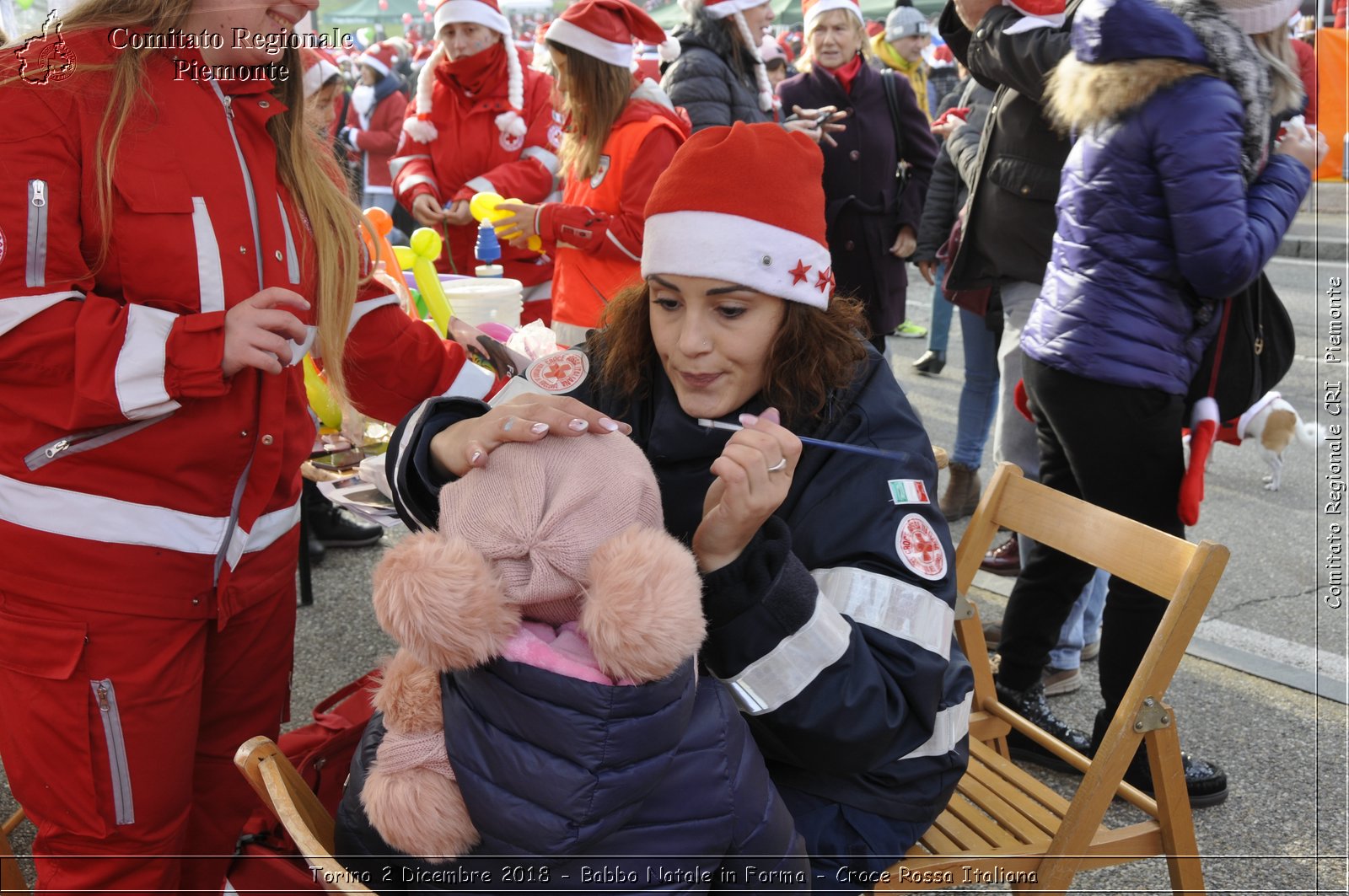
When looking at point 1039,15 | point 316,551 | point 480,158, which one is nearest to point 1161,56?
point 1039,15

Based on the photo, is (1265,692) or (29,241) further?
(1265,692)

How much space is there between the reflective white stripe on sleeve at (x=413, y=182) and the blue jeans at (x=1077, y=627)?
2.95 metres

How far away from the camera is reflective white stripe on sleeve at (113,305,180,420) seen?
1428 mm

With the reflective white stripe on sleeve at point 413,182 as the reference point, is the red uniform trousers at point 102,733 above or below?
below

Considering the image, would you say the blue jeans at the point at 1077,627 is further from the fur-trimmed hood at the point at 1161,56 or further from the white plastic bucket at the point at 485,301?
the white plastic bucket at the point at 485,301

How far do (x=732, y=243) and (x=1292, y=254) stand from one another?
414 inches

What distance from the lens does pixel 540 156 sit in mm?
4395

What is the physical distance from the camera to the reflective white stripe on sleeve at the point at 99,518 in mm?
1517

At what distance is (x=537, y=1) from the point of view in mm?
5895

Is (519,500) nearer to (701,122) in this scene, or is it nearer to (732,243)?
(732,243)

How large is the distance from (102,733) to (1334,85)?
1202 centimetres

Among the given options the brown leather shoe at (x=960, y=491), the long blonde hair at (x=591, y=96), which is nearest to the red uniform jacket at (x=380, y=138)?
the long blonde hair at (x=591, y=96)

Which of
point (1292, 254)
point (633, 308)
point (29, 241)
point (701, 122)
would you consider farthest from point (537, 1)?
point (1292, 254)

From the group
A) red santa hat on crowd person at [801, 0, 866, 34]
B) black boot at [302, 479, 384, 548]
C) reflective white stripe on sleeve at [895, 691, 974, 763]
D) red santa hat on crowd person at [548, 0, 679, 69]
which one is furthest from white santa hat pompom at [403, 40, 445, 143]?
reflective white stripe on sleeve at [895, 691, 974, 763]
